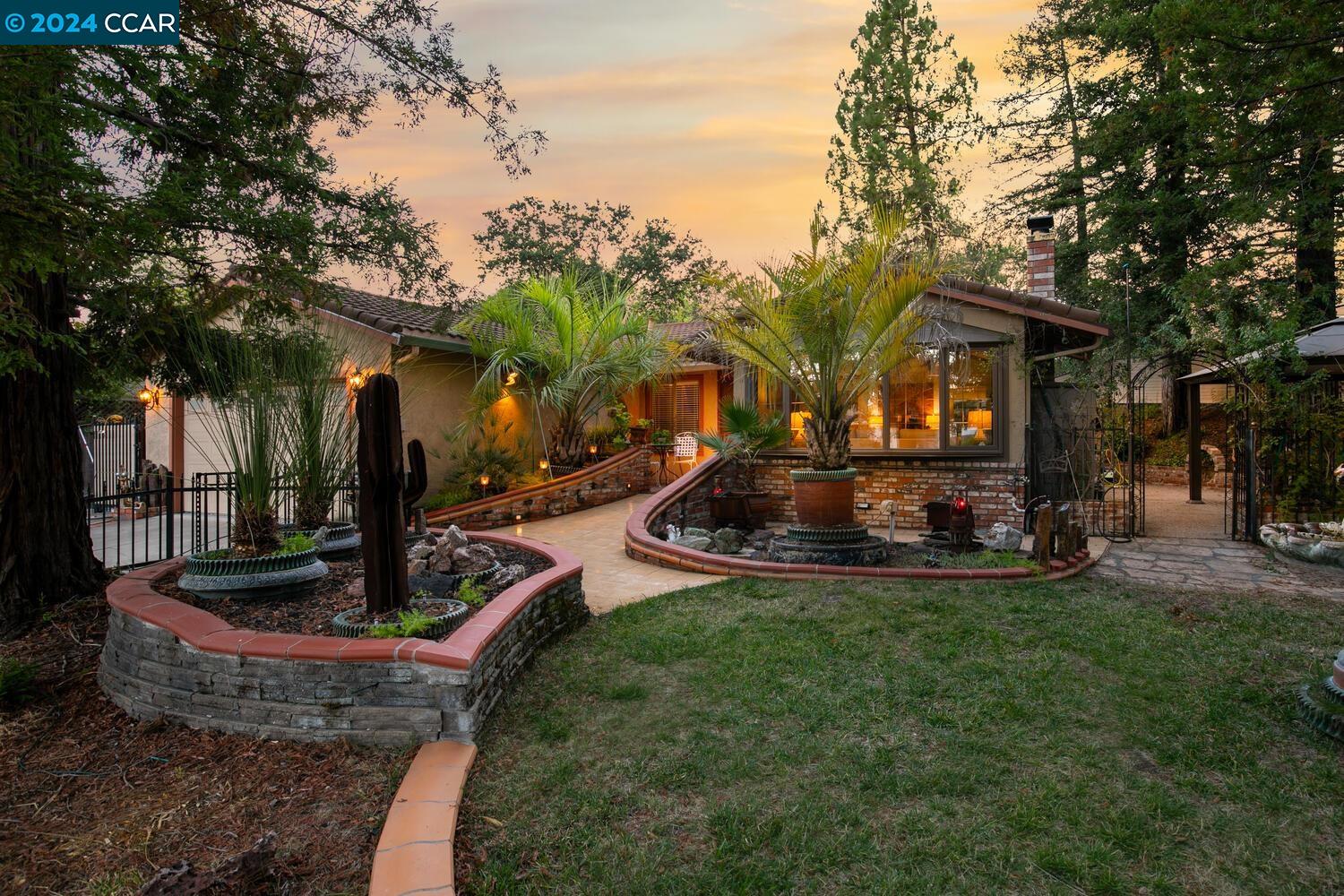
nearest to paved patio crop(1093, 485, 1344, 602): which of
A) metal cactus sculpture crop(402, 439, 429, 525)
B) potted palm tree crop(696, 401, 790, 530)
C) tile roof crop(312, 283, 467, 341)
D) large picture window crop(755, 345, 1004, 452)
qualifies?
large picture window crop(755, 345, 1004, 452)

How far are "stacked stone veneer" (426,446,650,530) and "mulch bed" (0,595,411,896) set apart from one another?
5299 mm

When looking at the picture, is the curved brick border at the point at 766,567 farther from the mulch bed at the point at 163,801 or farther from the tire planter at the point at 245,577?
the mulch bed at the point at 163,801

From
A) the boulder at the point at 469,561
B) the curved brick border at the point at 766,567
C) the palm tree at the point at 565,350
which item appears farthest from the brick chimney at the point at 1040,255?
the boulder at the point at 469,561

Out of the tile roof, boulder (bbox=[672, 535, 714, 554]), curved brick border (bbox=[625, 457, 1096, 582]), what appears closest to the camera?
curved brick border (bbox=[625, 457, 1096, 582])

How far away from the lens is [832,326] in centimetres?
671

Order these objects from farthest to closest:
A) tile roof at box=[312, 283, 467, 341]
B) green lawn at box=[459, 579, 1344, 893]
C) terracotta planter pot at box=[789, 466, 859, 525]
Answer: terracotta planter pot at box=[789, 466, 859, 525]
tile roof at box=[312, 283, 467, 341]
green lawn at box=[459, 579, 1344, 893]

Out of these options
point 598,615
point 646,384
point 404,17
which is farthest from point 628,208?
point 598,615

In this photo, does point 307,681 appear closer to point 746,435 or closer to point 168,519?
point 168,519

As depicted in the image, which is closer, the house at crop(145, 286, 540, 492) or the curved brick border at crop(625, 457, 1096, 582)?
the curved brick border at crop(625, 457, 1096, 582)

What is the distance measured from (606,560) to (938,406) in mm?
5195

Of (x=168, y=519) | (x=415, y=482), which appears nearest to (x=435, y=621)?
(x=415, y=482)

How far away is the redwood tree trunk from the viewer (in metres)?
4.48

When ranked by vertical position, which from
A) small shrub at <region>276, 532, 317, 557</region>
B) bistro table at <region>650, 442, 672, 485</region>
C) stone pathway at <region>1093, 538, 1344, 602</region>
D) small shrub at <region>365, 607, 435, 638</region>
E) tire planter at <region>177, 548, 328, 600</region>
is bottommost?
stone pathway at <region>1093, 538, 1344, 602</region>

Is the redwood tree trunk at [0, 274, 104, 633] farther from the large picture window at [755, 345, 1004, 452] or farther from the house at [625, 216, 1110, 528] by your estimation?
the large picture window at [755, 345, 1004, 452]
